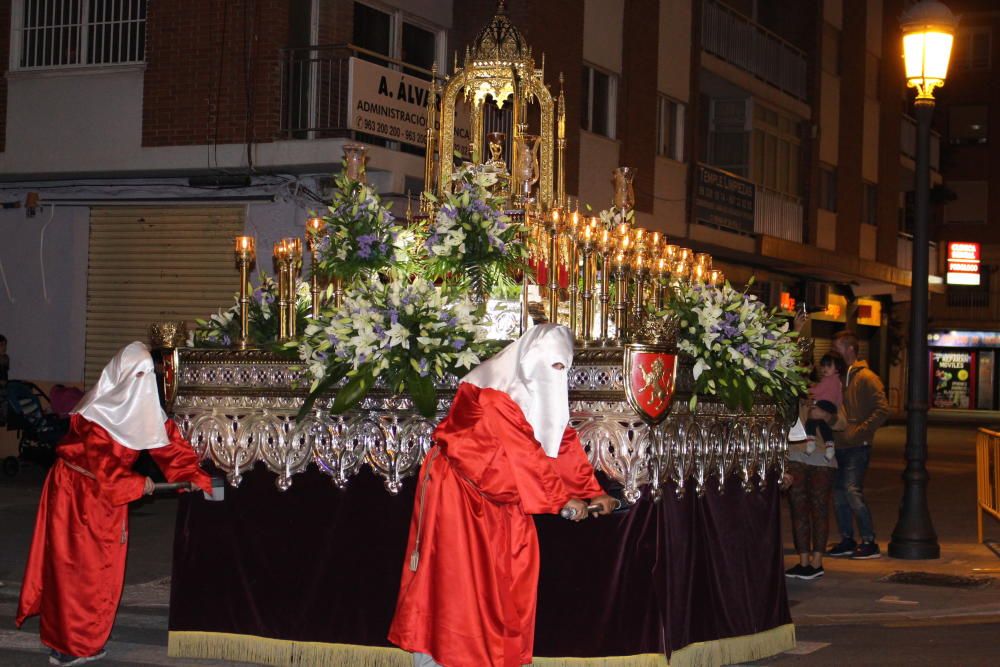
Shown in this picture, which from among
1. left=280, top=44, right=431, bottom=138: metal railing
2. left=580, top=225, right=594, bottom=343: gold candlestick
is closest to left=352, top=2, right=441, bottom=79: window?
left=280, top=44, right=431, bottom=138: metal railing

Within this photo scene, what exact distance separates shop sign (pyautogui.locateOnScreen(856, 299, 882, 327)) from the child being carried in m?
28.0

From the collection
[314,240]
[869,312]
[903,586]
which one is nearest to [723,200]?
[869,312]

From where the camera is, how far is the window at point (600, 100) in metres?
23.8

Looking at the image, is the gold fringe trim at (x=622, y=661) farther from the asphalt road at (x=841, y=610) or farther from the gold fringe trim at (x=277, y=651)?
the asphalt road at (x=841, y=610)

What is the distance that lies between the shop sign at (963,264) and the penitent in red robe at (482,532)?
137ft

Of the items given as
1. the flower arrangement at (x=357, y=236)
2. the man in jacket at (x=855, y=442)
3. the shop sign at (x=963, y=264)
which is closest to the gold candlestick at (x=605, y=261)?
the flower arrangement at (x=357, y=236)

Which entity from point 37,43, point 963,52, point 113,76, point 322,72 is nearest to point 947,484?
point 322,72

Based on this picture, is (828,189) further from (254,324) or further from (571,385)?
(571,385)

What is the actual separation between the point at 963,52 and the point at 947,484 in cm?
3757

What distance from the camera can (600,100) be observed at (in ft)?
80.1

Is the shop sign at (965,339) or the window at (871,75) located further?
the shop sign at (965,339)

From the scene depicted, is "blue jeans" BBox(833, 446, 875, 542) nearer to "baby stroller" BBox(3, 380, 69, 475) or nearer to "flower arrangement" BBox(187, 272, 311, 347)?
"flower arrangement" BBox(187, 272, 311, 347)

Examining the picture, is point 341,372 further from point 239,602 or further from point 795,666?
point 795,666

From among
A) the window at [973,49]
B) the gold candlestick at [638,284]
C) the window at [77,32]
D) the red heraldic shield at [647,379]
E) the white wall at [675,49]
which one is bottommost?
the red heraldic shield at [647,379]
